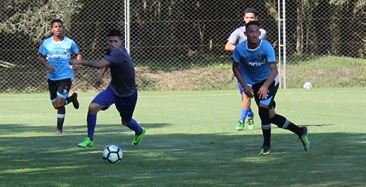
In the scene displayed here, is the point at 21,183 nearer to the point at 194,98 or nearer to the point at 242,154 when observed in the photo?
the point at 242,154

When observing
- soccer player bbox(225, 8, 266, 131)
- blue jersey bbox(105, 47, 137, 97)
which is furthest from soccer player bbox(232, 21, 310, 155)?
Answer: soccer player bbox(225, 8, 266, 131)

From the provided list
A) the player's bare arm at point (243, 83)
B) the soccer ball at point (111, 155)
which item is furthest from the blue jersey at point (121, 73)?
the soccer ball at point (111, 155)

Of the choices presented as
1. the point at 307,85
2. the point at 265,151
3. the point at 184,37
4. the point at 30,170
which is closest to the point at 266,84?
the point at 265,151

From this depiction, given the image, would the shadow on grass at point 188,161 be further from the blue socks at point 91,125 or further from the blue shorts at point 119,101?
the blue shorts at point 119,101

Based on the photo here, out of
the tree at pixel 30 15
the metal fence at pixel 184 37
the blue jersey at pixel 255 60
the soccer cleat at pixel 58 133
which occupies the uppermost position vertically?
the blue jersey at pixel 255 60

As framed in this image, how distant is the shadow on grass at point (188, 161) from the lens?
8438mm

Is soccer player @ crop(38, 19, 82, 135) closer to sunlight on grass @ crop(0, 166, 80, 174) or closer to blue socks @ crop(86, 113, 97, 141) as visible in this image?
blue socks @ crop(86, 113, 97, 141)

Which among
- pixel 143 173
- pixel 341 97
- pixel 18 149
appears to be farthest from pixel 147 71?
pixel 143 173

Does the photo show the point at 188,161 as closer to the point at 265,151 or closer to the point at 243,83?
the point at 265,151

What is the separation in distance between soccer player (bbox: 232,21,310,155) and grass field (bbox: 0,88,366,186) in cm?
30

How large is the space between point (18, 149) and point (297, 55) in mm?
21011

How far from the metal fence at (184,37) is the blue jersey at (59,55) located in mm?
12121

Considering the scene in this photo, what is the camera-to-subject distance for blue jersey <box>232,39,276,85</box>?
11164 millimetres

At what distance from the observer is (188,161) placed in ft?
32.8
